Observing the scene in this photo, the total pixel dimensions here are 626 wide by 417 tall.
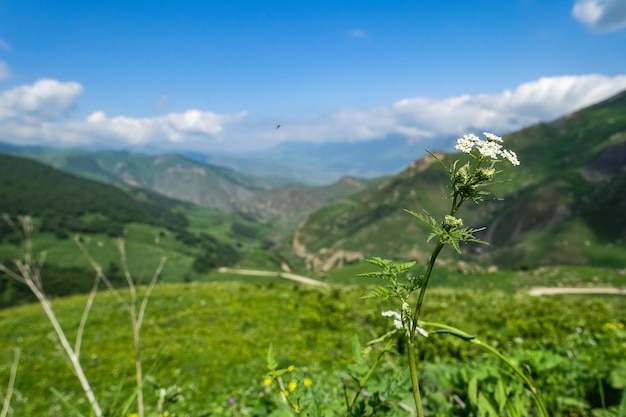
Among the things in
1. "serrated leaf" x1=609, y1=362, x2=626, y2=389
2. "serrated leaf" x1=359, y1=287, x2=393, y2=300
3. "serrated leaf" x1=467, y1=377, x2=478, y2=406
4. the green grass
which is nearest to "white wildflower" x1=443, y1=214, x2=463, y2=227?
"serrated leaf" x1=359, y1=287, x2=393, y2=300

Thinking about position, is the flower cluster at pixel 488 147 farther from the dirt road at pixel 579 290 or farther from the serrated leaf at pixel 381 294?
the dirt road at pixel 579 290

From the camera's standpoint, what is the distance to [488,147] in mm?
2023

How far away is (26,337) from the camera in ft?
85.7

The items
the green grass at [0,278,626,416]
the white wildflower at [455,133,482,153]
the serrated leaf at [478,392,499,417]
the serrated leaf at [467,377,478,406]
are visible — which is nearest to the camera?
the white wildflower at [455,133,482,153]

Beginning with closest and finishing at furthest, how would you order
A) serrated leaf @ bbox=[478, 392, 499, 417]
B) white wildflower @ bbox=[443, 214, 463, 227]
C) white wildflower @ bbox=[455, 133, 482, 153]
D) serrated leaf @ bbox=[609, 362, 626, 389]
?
1. white wildflower @ bbox=[443, 214, 463, 227]
2. white wildflower @ bbox=[455, 133, 482, 153]
3. serrated leaf @ bbox=[478, 392, 499, 417]
4. serrated leaf @ bbox=[609, 362, 626, 389]

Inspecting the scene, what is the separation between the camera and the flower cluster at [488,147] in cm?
194

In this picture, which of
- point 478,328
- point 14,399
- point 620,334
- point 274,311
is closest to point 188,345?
point 274,311

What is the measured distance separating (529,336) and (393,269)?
15.5 metres

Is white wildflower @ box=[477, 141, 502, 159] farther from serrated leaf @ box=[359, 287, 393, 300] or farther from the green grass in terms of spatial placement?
the green grass

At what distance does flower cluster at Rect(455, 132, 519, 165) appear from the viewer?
1938 millimetres

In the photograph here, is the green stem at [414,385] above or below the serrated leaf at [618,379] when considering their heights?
above

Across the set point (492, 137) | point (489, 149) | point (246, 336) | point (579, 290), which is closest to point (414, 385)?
point (489, 149)

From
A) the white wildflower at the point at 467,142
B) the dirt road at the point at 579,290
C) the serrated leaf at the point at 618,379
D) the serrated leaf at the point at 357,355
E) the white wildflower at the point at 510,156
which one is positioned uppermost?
the white wildflower at the point at 467,142

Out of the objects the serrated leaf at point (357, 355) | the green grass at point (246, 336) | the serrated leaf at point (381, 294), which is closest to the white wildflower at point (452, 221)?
the serrated leaf at point (381, 294)
